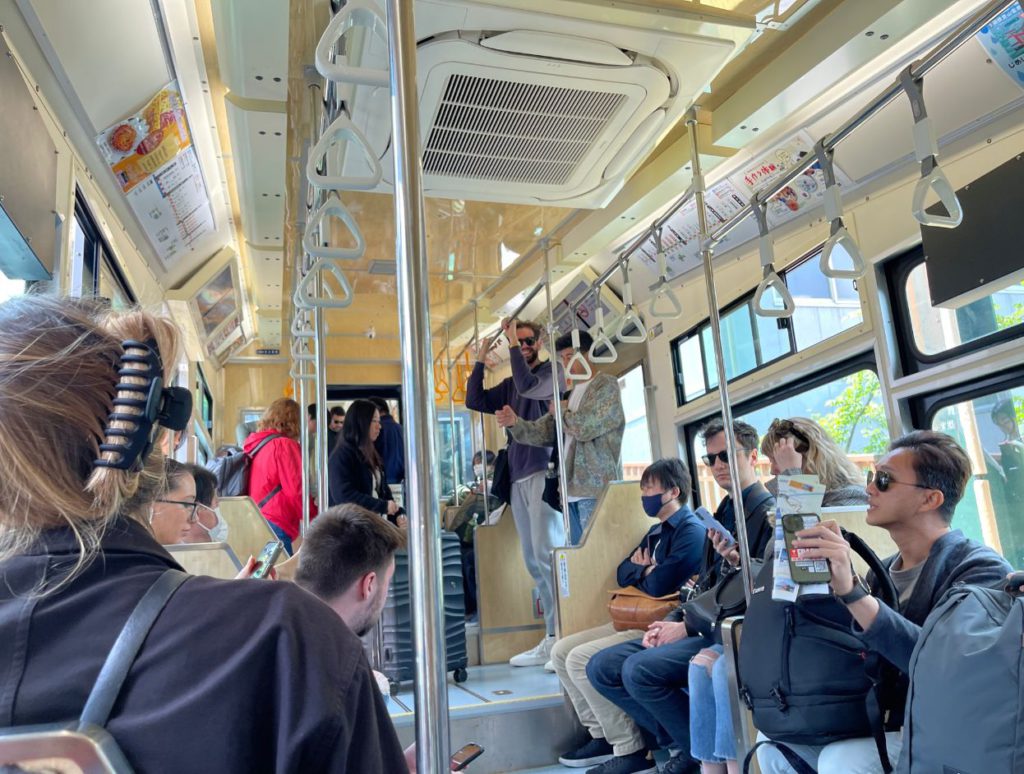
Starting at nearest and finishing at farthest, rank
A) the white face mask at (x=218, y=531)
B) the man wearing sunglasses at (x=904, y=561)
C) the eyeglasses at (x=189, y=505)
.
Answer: the man wearing sunglasses at (x=904, y=561)
the eyeglasses at (x=189, y=505)
the white face mask at (x=218, y=531)

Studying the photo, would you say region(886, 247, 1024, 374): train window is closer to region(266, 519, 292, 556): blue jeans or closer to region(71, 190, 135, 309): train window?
region(266, 519, 292, 556): blue jeans

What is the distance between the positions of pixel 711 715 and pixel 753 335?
282cm

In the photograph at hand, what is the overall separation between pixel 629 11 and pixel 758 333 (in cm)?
324

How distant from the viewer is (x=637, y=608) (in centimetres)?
391

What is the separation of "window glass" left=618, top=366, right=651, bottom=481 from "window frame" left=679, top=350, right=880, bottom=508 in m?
0.47

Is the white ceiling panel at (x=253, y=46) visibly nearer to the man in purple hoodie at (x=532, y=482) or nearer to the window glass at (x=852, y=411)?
the man in purple hoodie at (x=532, y=482)

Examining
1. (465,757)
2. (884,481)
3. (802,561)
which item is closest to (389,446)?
(884,481)

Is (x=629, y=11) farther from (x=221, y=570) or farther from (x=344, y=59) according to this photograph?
(x=221, y=570)

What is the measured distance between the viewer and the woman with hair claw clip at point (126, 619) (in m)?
0.77

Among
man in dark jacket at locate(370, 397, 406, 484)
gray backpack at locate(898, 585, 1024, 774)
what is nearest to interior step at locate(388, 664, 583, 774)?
man in dark jacket at locate(370, 397, 406, 484)

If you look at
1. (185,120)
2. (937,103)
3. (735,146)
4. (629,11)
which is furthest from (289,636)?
(185,120)

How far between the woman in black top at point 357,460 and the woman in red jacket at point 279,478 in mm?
227

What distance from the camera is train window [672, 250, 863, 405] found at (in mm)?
4520

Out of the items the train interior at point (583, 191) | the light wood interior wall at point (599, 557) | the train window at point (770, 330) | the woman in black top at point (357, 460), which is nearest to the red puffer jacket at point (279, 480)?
the woman in black top at point (357, 460)
